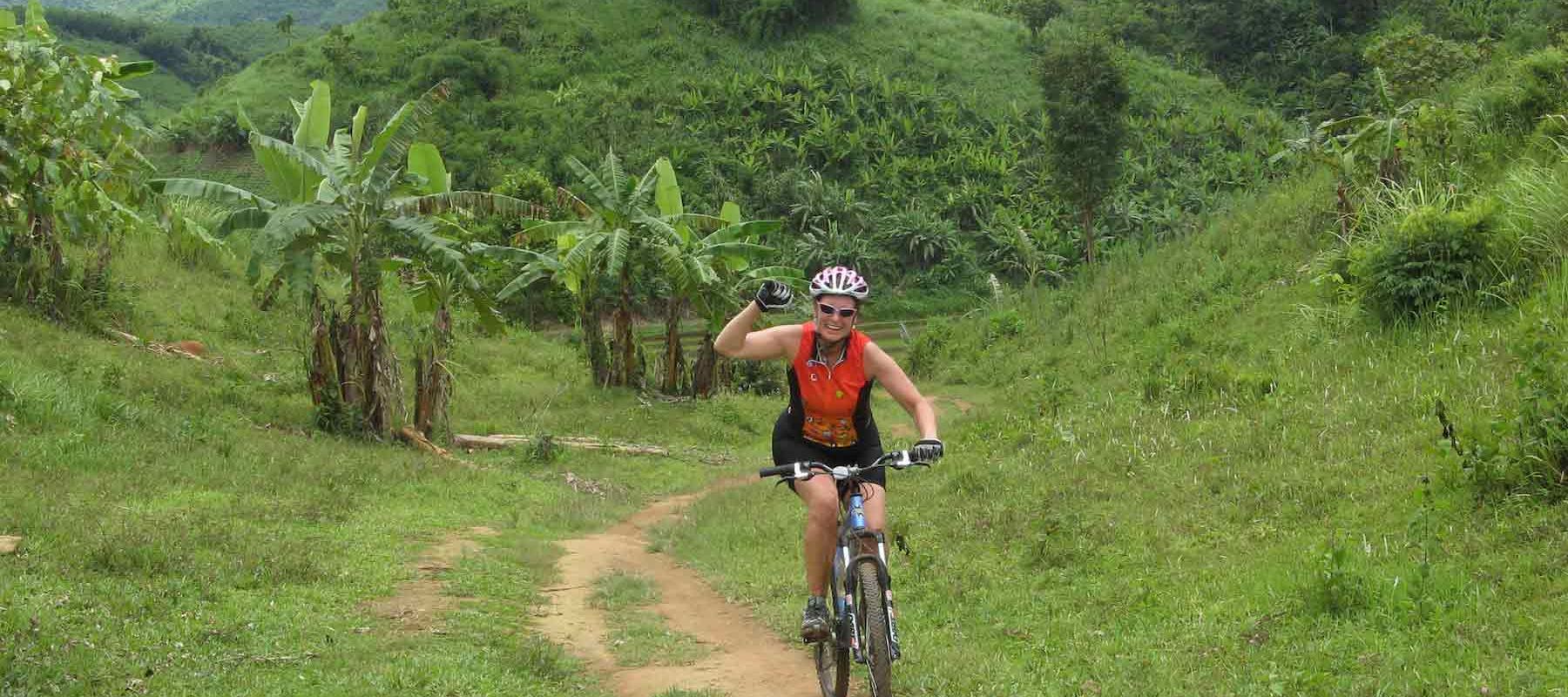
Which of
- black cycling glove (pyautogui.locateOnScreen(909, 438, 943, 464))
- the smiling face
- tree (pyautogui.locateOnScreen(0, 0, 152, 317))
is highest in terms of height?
tree (pyautogui.locateOnScreen(0, 0, 152, 317))

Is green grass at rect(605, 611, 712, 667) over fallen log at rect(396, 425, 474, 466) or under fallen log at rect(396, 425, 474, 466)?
over

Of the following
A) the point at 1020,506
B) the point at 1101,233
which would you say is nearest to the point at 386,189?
the point at 1020,506

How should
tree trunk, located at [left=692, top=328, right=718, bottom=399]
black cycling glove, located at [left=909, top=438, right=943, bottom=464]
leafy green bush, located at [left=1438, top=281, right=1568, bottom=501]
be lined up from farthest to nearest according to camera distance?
tree trunk, located at [left=692, top=328, right=718, bottom=399] < leafy green bush, located at [left=1438, top=281, right=1568, bottom=501] < black cycling glove, located at [left=909, top=438, right=943, bottom=464]

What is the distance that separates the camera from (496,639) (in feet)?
25.1

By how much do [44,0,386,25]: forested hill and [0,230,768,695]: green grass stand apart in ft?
501

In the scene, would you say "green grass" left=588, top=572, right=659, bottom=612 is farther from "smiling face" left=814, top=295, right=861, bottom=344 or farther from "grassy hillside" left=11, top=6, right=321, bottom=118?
"grassy hillside" left=11, top=6, right=321, bottom=118

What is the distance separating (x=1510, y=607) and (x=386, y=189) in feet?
48.8

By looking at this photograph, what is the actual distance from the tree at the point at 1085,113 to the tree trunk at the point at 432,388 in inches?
846

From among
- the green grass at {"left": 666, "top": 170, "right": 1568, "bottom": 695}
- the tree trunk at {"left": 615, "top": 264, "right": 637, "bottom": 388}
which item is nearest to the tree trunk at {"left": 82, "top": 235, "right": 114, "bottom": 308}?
the tree trunk at {"left": 615, "top": 264, "right": 637, "bottom": 388}

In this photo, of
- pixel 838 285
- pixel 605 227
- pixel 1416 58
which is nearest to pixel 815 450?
→ pixel 838 285

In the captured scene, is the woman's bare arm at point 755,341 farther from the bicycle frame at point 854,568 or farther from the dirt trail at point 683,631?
the dirt trail at point 683,631

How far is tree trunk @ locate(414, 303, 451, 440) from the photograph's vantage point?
18.7 meters

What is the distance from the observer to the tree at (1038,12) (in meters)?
84.8

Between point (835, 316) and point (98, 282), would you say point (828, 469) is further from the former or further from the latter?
point (98, 282)
